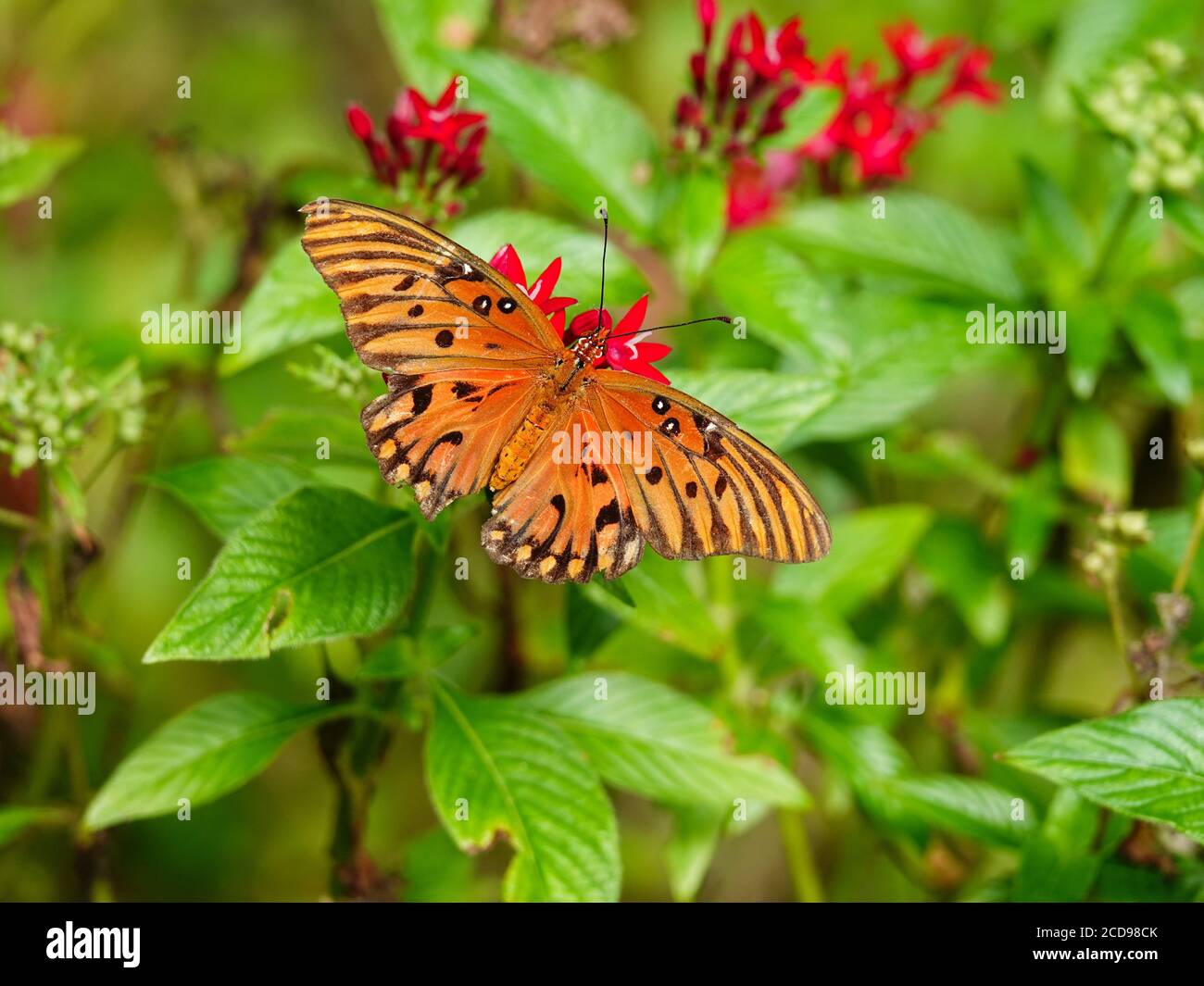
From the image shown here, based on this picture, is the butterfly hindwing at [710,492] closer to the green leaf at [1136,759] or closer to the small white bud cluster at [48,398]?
the green leaf at [1136,759]

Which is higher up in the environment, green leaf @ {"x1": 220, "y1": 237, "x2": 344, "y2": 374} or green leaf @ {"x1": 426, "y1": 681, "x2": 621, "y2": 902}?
green leaf @ {"x1": 220, "y1": 237, "x2": 344, "y2": 374}

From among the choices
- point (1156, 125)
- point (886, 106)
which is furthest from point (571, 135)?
point (1156, 125)

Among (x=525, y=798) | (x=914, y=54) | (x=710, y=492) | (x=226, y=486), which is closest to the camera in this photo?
(x=710, y=492)

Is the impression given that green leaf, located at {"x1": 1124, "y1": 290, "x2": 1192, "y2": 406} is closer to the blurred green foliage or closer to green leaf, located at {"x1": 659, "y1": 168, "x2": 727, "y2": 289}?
the blurred green foliage

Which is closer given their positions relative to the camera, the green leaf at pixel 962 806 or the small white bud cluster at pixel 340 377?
the small white bud cluster at pixel 340 377

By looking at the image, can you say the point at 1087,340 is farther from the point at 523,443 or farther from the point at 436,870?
the point at 436,870

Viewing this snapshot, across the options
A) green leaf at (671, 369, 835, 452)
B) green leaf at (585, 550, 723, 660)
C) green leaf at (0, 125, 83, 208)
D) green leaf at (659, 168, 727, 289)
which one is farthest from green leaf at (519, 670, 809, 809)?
green leaf at (0, 125, 83, 208)

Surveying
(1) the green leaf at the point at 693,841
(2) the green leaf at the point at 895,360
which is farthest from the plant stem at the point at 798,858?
(2) the green leaf at the point at 895,360
